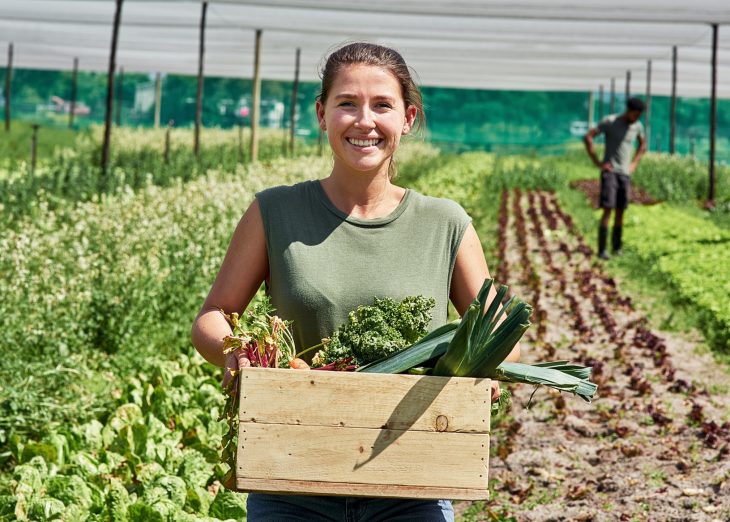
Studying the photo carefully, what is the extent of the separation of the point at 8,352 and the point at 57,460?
49 centimetres

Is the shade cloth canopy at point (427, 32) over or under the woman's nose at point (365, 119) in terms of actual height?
over

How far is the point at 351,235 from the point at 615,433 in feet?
11.4

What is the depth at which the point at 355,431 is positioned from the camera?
1.78 meters

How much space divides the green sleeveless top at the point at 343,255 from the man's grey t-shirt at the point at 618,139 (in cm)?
842

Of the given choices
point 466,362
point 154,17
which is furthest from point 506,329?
point 154,17

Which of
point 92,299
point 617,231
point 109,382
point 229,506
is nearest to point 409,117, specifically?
point 229,506

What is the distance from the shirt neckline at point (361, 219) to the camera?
2.12 m

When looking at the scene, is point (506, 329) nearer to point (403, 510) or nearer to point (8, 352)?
point (403, 510)

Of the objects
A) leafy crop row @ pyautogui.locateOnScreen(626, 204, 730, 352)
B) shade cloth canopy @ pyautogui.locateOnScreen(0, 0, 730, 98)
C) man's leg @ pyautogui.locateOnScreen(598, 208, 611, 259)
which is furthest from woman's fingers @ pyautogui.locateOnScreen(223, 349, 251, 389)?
man's leg @ pyautogui.locateOnScreen(598, 208, 611, 259)

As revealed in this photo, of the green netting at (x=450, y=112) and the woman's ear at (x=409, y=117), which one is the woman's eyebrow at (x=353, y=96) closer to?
the woman's ear at (x=409, y=117)

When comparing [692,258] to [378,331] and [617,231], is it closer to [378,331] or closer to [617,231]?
[617,231]

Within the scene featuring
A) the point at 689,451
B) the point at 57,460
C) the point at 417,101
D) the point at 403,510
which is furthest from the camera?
the point at 689,451

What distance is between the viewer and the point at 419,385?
177 cm

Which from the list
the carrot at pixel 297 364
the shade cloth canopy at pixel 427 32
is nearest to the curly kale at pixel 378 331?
the carrot at pixel 297 364
